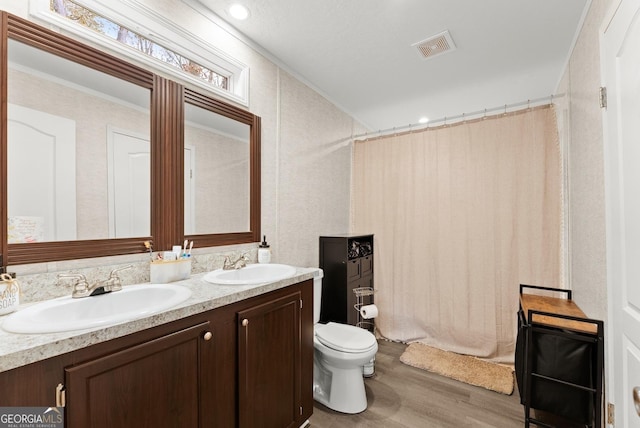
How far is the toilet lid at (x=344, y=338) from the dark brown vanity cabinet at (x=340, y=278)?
415 mm

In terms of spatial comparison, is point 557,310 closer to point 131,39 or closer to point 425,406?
point 425,406

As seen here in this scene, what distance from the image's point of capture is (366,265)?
2.93 metres

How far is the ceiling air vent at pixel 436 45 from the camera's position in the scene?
1971 millimetres

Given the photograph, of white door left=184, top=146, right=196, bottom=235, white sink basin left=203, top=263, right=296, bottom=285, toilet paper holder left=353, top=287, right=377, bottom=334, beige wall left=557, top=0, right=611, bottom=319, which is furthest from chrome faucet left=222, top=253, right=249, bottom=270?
beige wall left=557, top=0, right=611, bottom=319

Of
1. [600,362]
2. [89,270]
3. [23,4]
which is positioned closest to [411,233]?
[600,362]

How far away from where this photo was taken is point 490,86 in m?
2.66

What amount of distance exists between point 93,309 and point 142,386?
418mm

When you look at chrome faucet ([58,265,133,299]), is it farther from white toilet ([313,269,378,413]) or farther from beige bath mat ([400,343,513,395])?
beige bath mat ([400,343,513,395])

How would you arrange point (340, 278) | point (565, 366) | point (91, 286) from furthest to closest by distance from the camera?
point (340, 278)
point (565, 366)
point (91, 286)

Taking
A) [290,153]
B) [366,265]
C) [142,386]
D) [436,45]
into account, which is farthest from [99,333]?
[436,45]

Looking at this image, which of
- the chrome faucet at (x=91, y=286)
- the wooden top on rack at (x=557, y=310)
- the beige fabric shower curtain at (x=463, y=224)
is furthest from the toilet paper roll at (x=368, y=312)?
the chrome faucet at (x=91, y=286)

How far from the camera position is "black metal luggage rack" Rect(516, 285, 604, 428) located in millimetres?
1408

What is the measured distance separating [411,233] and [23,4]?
9.67 ft

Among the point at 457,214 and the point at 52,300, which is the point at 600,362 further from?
the point at 52,300
